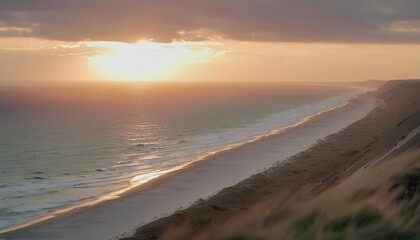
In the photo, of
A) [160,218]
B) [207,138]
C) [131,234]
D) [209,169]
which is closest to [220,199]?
[160,218]

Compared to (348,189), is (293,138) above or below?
below

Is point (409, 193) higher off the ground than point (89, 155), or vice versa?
point (409, 193)

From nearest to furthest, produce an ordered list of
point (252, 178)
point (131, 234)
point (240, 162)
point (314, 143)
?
point (131, 234)
point (252, 178)
point (240, 162)
point (314, 143)

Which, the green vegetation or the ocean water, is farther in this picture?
the ocean water

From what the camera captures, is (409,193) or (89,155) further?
(89,155)

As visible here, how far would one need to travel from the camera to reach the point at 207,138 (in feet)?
180

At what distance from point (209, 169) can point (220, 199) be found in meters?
9.86

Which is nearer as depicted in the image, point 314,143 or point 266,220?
point 266,220

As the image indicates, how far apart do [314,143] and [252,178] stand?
16848 mm

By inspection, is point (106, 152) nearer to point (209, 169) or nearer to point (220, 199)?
point (209, 169)

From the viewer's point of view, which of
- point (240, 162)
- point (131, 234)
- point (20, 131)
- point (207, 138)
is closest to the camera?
point (131, 234)

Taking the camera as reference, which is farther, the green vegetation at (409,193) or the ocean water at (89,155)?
the ocean water at (89,155)

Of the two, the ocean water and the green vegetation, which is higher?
the green vegetation

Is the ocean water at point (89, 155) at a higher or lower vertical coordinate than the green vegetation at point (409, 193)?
lower
